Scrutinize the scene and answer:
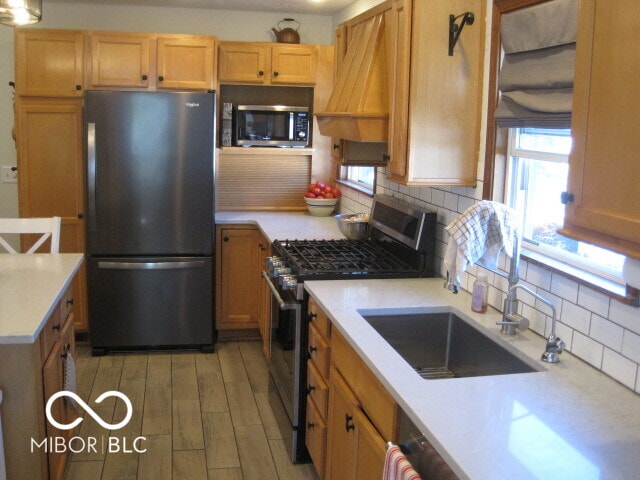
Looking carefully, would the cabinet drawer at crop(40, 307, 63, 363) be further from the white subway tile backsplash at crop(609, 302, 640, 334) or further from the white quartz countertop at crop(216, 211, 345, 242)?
the white subway tile backsplash at crop(609, 302, 640, 334)

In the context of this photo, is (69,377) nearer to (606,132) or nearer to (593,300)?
(593,300)

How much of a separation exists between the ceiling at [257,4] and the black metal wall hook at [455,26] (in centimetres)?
204

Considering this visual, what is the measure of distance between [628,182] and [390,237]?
229 cm

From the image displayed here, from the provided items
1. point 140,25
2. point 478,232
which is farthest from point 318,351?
point 140,25

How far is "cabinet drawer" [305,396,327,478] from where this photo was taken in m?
2.95

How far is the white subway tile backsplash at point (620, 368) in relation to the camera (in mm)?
1987

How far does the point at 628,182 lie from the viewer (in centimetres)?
138

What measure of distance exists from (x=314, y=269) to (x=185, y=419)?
1.18m

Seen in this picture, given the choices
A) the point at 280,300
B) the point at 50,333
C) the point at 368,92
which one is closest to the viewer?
the point at 50,333

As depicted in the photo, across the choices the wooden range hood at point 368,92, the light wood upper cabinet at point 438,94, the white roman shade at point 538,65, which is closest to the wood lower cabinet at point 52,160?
the wooden range hood at point 368,92

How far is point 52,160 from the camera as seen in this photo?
187 inches

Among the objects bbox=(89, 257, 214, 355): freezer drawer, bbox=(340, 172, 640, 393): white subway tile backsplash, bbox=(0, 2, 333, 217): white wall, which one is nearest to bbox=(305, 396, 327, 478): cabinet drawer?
bbox=(340, 172, 640, 393): white subway tile backsplash

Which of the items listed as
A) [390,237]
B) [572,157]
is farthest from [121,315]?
[572,157]

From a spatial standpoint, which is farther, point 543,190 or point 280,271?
point 280,271
